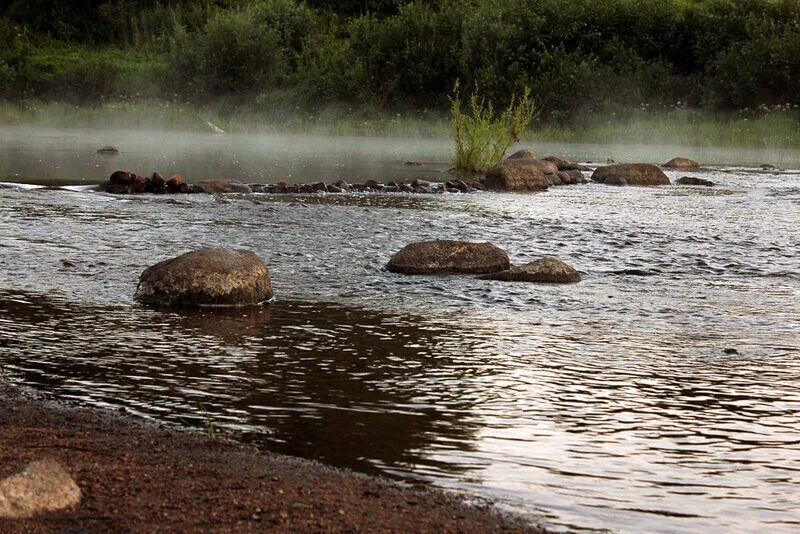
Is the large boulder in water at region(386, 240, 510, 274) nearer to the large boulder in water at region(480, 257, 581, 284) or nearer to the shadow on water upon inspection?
the large boulder in water at region(480, 257, 581, 284)

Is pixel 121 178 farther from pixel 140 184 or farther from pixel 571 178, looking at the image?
pixel 571 178

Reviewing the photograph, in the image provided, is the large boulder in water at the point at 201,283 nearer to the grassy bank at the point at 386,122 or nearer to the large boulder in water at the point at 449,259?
the large boulder in water at the point at 449,259

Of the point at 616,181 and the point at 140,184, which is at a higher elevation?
the point at 616,181

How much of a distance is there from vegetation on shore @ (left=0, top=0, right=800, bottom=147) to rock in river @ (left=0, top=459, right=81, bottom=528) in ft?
139

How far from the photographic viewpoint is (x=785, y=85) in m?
46.3

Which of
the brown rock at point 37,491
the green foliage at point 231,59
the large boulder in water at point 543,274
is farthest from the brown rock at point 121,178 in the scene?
the green foliage at point 231,59

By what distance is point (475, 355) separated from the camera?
27.0ft

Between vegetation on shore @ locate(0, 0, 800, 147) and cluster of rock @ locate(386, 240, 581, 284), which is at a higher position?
vegetation on shore @ locate(0, 0, 800, 147)

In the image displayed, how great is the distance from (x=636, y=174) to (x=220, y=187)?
34.5 feet

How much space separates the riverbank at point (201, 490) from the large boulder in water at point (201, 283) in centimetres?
391

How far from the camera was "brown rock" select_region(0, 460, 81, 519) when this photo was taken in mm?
4574

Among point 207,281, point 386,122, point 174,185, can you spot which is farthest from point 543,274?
point 386,122

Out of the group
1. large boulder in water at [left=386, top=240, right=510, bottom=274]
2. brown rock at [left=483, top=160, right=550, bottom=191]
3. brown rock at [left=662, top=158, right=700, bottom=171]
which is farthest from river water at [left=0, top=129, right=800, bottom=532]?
brown rock at [left=662, top=158, right=700, bottom=171]

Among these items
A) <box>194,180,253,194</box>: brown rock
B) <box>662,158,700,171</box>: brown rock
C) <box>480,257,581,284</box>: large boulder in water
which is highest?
<box>662,158,700,171</box>: brown rock
